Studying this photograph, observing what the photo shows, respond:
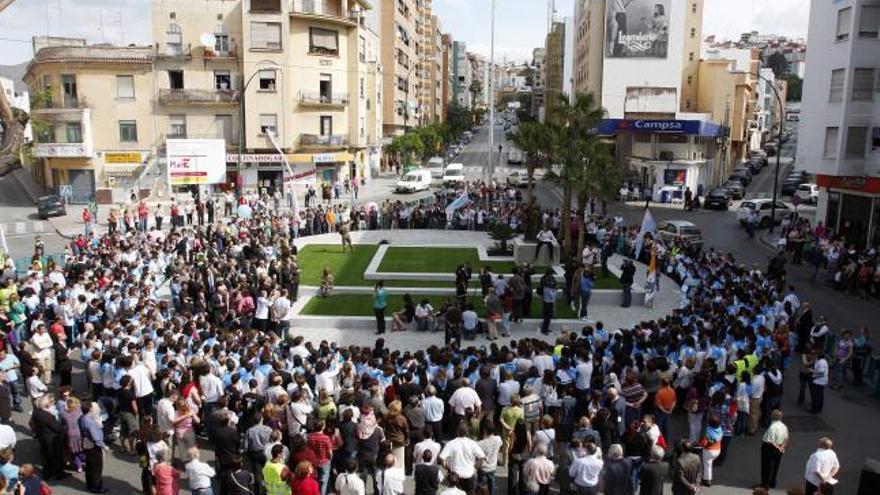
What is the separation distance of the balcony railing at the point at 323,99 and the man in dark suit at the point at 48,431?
145 ft

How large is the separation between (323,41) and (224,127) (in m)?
9.79

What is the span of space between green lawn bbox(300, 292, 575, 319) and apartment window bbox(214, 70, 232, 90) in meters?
34.4

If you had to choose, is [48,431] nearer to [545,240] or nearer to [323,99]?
[545,240]

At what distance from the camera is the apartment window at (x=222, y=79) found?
171 feet

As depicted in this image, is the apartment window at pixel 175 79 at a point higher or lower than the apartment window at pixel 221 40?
lower

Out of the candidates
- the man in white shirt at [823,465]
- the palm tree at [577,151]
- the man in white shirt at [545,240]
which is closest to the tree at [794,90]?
the palm tree at [577,151]

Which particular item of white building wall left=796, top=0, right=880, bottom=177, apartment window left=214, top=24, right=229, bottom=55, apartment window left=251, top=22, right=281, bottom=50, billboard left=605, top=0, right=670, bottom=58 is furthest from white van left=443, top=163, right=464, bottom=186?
white building wall left=796, top=0, right=880, bottom=177

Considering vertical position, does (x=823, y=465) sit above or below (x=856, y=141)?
below

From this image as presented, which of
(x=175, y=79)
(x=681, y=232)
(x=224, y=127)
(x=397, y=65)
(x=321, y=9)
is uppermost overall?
(x=321, y=9)

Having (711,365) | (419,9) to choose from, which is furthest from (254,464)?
(419,9)

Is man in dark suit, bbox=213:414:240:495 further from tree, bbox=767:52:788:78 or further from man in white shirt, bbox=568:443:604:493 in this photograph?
tree, bbox=767:52:788:78

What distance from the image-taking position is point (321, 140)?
2130 inches

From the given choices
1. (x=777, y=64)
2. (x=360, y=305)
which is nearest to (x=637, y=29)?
(x=360, y=305)

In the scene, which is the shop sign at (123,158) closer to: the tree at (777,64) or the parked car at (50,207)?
the parked car at (50,207)
